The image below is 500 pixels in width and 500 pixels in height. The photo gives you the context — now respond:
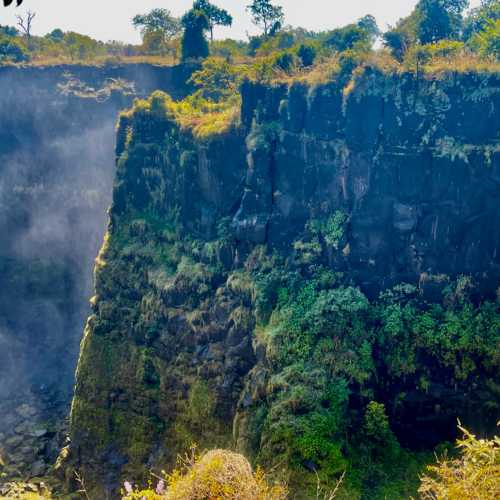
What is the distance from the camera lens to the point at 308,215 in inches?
890

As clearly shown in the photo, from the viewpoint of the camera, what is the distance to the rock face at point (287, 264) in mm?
19375

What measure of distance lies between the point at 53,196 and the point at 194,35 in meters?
17.6

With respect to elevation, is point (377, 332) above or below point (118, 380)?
above

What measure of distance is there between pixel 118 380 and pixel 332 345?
34.6 feet

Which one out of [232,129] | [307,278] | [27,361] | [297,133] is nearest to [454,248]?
[307,278]

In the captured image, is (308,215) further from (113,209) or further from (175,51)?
(175,51)

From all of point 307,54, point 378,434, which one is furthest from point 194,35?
point 378,434

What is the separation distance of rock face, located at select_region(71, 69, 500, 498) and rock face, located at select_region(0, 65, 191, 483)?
1659cm

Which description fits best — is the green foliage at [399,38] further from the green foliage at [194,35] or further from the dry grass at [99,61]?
the dry grass at [99,61]

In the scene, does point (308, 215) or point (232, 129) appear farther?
point (232, 129)

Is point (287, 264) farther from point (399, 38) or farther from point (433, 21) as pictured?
point (433, 21)

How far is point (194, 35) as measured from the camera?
144ft

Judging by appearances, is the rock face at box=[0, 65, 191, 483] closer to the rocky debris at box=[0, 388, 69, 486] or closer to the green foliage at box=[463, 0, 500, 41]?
the rocky debris at box=[0, 388, 69, 486]

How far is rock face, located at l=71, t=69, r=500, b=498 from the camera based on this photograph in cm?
1938
